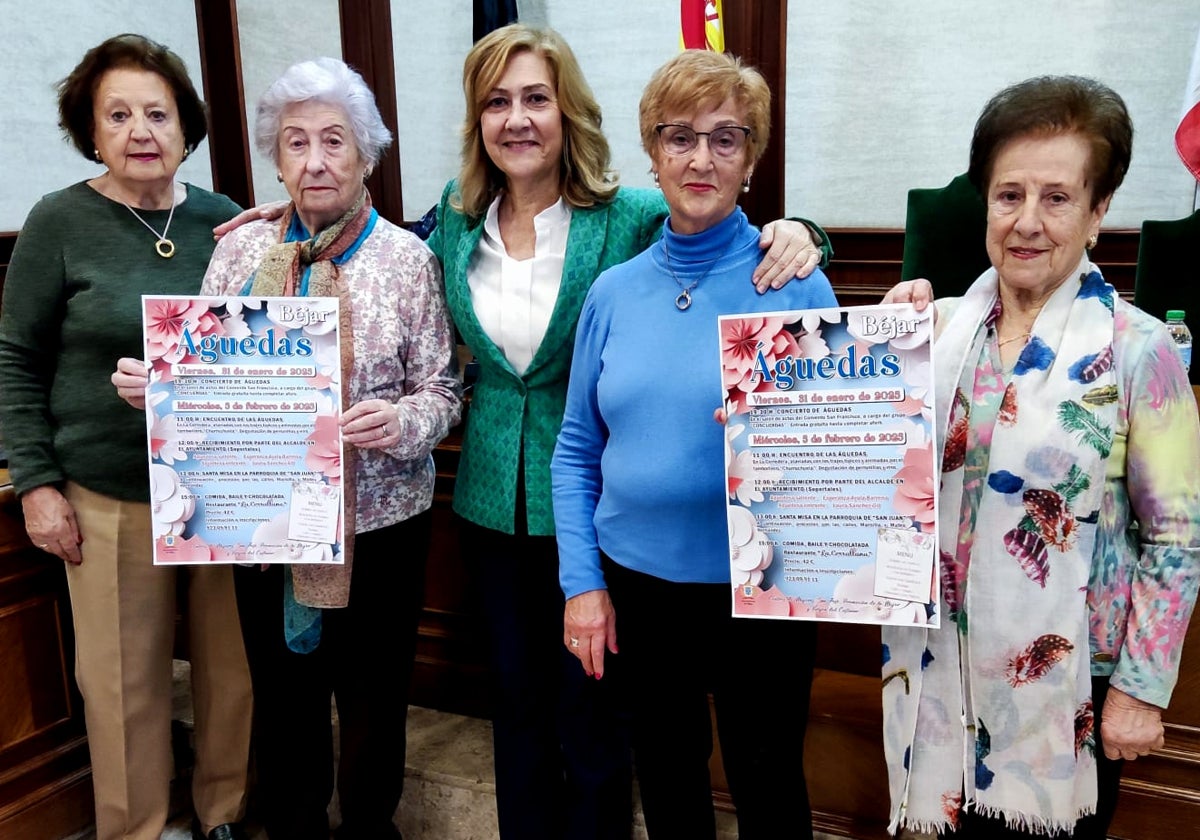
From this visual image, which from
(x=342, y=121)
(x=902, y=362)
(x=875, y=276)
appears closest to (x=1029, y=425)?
(x=902, y=362)

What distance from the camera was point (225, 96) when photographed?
404cm

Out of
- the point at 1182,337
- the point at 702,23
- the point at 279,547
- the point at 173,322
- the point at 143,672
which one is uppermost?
the point at 702,23

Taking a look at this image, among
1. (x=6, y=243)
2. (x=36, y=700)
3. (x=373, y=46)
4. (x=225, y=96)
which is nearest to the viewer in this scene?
(x=36, y=700)

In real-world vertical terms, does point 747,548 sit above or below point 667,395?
below

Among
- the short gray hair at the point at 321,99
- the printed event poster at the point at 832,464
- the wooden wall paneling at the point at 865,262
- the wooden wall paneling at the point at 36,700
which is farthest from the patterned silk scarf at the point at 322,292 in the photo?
the wooden wall paneling at the point at 865,262

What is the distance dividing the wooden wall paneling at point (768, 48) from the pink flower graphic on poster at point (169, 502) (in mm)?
2747

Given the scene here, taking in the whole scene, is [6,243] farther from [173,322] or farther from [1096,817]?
[1096,817]

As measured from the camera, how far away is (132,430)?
→ 166 cm

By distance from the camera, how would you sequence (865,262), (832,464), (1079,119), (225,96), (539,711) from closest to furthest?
(1079,119), (832,464), (539,711), (865,262), (225,96)

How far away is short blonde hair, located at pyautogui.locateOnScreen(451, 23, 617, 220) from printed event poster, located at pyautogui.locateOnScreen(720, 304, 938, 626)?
1.64 ft

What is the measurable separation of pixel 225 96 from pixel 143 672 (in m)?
3.04

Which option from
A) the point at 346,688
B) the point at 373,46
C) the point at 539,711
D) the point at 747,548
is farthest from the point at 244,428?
the point at 373,46

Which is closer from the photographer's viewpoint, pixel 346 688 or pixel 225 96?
pixel 346 688

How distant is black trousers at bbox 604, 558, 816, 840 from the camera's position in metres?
1.24
